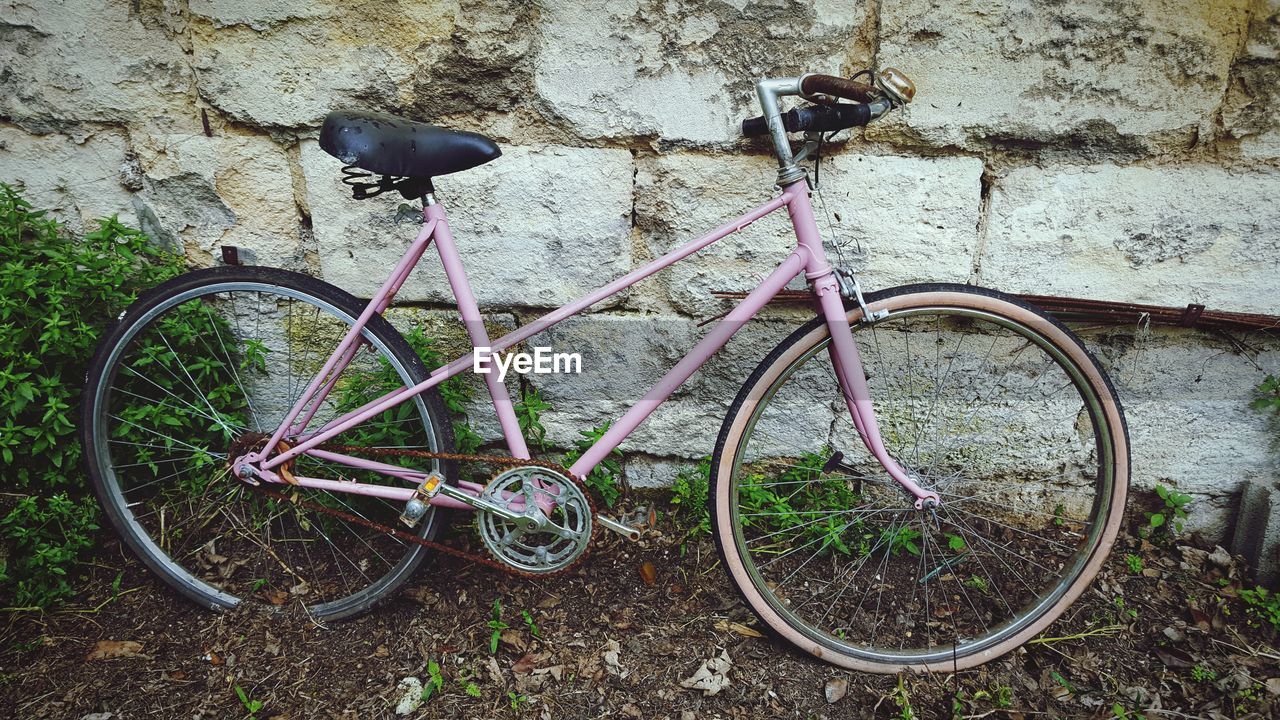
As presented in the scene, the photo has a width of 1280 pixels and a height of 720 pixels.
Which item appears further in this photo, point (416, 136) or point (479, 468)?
point (479, 468)

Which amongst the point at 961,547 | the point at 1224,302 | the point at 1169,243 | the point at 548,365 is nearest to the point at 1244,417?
the point at 1224,302

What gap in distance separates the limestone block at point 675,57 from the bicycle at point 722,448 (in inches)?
8.0

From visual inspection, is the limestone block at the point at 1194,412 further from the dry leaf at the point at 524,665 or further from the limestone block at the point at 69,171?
the limestone block at the point at 69,171

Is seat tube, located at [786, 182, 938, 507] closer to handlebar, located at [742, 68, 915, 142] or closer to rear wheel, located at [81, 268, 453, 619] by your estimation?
handlebar, located at [742, 68, 915, 142]

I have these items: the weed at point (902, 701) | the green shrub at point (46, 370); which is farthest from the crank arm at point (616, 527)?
the green shrub at point (46, 370)

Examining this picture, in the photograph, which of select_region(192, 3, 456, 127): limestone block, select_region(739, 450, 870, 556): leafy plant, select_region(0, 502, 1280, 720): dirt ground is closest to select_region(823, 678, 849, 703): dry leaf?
select_region(0, 502, 1280, 720): dirt ground

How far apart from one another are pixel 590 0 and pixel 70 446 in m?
2.16

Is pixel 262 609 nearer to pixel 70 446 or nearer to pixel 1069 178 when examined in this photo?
pixel 70 446

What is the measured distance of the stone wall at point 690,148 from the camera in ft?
6.91

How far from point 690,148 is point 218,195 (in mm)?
1593

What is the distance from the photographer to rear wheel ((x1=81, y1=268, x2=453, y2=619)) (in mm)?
2205

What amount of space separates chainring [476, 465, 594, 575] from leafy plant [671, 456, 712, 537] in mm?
584

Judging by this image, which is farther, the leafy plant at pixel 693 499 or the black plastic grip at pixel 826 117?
the leafy plant at pixel 693 499

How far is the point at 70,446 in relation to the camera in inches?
88.7
